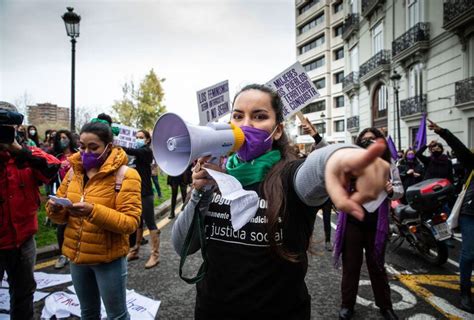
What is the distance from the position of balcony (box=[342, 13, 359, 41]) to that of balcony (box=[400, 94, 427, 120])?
1006 centimetres

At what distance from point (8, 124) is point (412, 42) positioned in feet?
62.7

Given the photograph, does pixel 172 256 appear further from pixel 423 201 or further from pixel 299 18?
pixel 299 18

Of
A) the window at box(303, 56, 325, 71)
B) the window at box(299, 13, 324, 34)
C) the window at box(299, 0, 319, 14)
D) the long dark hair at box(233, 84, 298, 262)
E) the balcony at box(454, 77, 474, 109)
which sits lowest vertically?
the long dark hair at box(233, 84, 298, 262)

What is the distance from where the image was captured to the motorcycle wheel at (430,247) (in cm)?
450

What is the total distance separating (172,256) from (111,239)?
2.70m

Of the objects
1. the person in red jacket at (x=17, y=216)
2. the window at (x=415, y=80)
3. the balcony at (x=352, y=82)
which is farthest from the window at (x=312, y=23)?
the person in red jacket at (x=17, y=216)

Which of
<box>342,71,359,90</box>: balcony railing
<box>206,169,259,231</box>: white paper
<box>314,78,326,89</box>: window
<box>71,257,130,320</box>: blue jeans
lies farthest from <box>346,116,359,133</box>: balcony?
<box>206,169,259,231</box>: white paper

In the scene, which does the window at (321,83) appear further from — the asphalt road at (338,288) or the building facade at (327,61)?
the asphalt road at (338,288)

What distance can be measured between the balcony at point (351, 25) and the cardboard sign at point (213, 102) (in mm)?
26487

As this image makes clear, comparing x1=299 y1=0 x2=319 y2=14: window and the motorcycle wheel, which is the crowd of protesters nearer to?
the motorcycle wheel

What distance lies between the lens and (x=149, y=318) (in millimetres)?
3016

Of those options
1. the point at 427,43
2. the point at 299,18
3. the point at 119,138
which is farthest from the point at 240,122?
the point at 299,18

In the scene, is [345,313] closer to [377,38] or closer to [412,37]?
[412,37]

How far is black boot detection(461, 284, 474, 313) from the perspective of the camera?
3.22m
